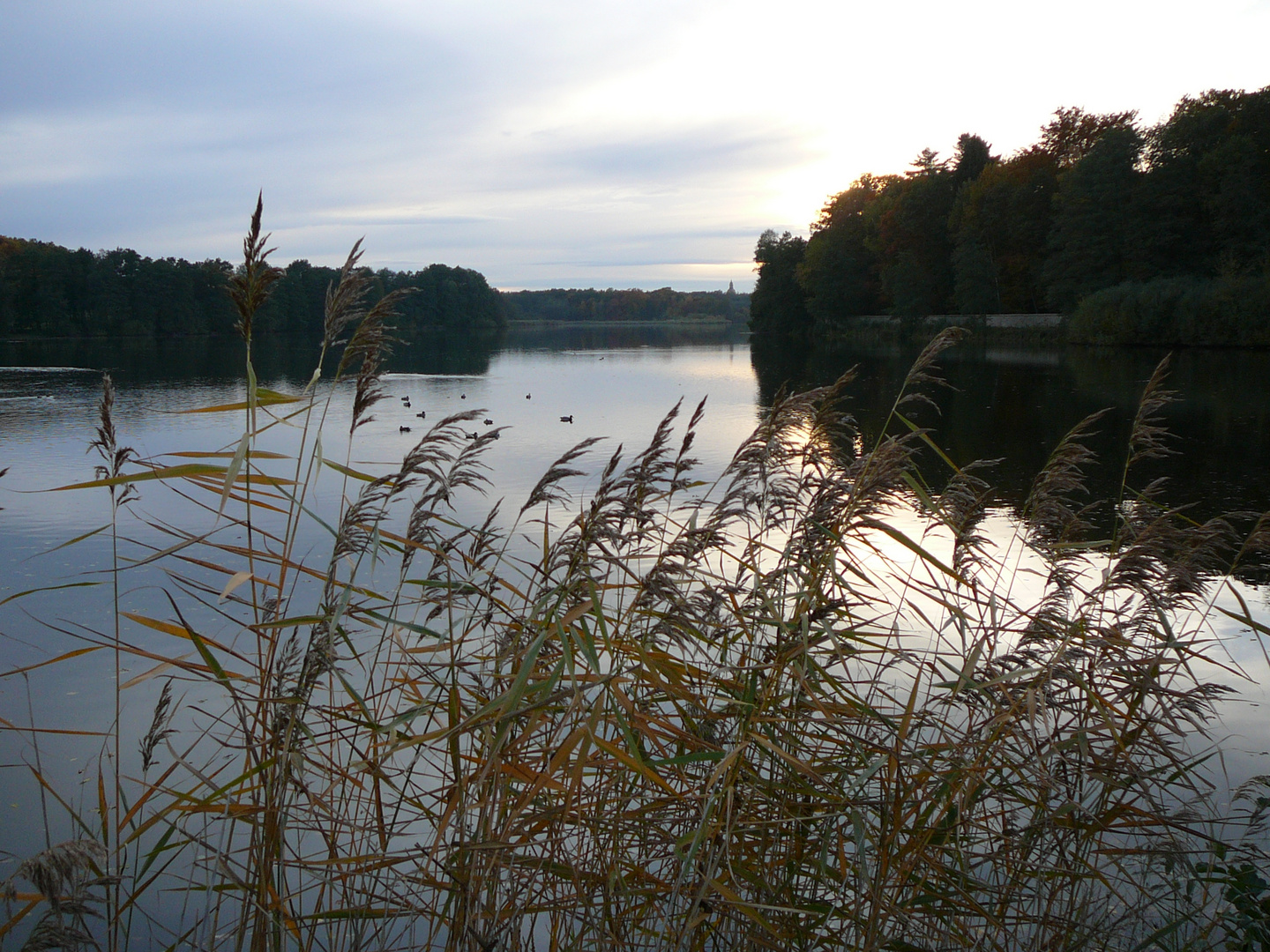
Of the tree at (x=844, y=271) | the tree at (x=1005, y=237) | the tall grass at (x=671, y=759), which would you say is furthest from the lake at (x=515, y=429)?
the tree at (x=844, y=271)

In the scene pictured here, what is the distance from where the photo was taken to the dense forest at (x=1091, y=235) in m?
36.3

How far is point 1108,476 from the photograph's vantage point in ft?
39.1

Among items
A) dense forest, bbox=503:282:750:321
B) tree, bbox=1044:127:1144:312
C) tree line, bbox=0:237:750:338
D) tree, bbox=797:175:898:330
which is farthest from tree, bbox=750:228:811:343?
dense forest, bbox=503:282:750:321

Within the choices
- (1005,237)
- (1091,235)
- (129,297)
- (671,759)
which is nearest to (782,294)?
(1005,237)

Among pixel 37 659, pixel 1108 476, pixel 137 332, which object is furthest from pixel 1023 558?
pixel 137 332

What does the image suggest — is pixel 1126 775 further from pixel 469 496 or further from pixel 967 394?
pixel 967 394

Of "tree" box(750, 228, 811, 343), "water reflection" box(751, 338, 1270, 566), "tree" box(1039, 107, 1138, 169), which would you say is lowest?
"water reflection" box(751, 338, 1270, 566)

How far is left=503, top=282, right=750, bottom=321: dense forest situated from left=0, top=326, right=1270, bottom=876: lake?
304ft

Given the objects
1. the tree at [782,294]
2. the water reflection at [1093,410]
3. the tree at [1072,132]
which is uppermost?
the tree at [1072,132]

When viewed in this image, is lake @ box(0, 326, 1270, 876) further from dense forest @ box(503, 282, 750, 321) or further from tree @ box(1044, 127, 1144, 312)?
dense forest @ box(503, 282, 750, 321)

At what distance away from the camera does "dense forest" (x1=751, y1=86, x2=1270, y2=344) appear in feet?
119

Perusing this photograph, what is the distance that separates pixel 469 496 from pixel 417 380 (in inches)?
860

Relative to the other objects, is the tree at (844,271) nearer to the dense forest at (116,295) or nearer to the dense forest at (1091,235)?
the dense forest at (1091,235)

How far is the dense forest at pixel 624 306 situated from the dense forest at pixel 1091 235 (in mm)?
69177
